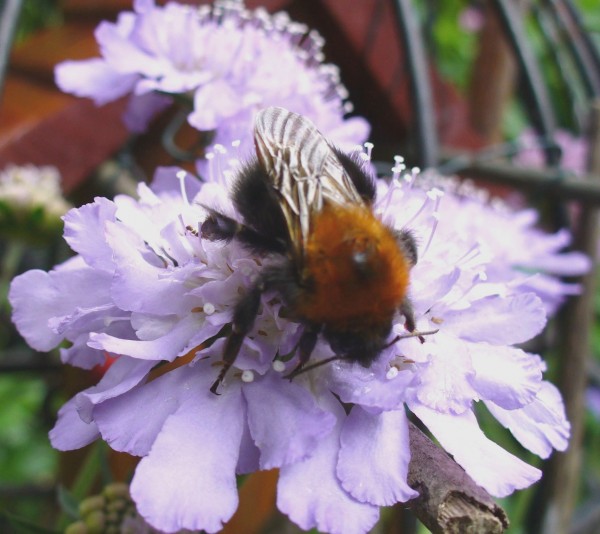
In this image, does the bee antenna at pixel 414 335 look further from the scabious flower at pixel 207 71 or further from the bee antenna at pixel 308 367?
the scabious flower at pixel 207 71

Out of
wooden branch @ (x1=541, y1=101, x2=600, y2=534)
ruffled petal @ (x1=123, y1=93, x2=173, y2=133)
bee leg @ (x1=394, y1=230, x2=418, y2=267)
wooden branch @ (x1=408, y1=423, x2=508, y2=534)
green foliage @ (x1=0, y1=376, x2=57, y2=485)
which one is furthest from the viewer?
green foliage @ (x1=0, y1=376, x2=57, y2=485)

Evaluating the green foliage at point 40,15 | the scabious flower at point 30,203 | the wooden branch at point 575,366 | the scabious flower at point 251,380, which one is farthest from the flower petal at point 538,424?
the green foliage at point 40,15

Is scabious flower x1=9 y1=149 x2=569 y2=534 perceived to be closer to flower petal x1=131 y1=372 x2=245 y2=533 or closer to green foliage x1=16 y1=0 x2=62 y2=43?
flower petal x1=131 y1=372 x2=245 y2=533

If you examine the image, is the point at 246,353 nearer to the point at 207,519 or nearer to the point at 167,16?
the point at 207,519

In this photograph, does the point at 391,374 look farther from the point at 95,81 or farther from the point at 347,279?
the point at 95,81

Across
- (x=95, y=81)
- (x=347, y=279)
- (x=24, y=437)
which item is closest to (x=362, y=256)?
(x=347, y=279)

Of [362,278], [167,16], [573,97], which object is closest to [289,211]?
[362,278]

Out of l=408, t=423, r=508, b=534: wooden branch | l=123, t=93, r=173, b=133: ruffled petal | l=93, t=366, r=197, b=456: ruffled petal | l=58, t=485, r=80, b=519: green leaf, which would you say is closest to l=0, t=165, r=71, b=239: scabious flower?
l=123, t=93, r=173, b=133: ruffled petal
